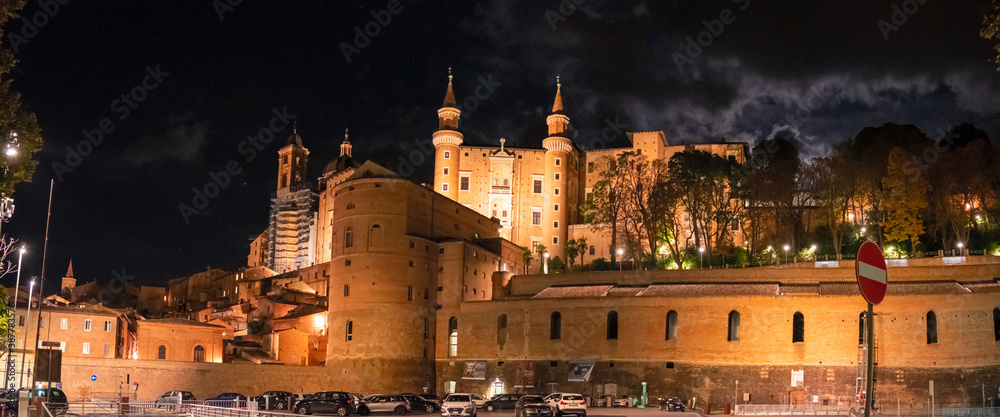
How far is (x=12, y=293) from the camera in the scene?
82062 millimetres

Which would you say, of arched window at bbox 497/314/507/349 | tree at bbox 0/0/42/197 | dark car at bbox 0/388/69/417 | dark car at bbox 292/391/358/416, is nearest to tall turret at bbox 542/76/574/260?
arched window at bbox 497/314/507/349

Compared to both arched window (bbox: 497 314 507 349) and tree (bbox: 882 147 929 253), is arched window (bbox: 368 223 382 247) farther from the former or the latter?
tree (bbox: 882 147 929 253)

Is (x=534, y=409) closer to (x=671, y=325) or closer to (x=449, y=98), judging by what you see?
(x=671, y=325)

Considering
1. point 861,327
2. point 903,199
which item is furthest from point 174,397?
point 903,199

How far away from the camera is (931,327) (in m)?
58.0

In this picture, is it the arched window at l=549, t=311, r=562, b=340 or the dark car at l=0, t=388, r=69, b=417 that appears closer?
the dark car at l=0, t=388, r=69, b=417

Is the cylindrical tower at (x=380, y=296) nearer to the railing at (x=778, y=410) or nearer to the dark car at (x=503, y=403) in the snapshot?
the dark car at (x=503, y=403)

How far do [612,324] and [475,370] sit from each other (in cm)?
1123

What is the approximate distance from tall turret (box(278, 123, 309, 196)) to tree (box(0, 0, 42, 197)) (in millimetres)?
105205

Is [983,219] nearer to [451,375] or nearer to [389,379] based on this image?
[451,375]

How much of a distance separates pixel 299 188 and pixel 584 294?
2776 inches

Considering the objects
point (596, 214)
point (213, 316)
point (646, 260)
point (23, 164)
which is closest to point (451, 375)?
point (646, 260)

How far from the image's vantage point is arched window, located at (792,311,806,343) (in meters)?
60.2

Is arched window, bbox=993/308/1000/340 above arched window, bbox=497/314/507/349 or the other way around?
above
